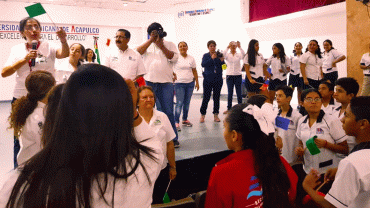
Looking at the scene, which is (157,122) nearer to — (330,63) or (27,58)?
(27,58)

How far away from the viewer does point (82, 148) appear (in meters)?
0.79

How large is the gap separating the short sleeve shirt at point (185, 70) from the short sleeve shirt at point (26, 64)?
2414 millimetres

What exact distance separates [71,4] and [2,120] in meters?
5.78

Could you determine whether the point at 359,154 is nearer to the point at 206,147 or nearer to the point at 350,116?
the point at 350,116

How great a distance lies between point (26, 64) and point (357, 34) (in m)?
5.77

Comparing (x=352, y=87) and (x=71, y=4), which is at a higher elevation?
(x=71, y=4)

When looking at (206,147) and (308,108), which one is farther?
(206,147)

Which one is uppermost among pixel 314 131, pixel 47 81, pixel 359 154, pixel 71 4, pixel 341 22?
pixel 71 4

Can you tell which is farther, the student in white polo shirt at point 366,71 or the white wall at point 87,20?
the white wall at point 87,20

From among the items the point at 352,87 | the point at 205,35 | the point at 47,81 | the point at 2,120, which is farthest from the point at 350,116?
the point at 205,35

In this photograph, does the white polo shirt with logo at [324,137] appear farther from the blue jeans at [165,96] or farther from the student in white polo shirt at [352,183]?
the blue jeans at [165,96]

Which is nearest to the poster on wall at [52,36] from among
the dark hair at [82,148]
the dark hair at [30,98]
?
the dark hair at [30,98]

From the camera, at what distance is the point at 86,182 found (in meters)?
0.78

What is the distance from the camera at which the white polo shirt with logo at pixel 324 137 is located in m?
2.39
